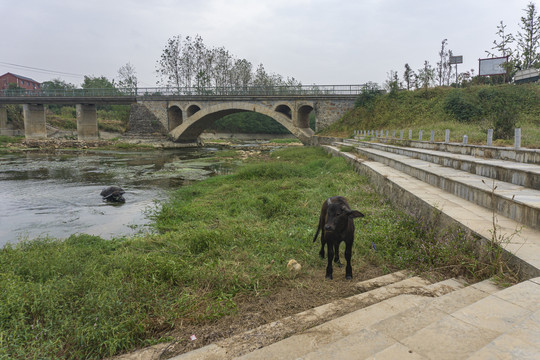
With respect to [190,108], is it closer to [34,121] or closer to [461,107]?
[34,121]

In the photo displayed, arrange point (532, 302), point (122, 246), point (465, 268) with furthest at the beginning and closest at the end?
1. point (122, 246)
2. point (465, 268)
3. point (532, 302)

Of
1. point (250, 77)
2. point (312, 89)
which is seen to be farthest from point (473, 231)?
point (250, 77)

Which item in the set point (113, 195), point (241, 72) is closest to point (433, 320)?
point (113, 195)

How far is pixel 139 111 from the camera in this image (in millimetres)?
38969

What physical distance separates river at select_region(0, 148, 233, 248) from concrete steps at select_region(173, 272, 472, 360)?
5232 millimetres

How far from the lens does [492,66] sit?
28359 millimetres

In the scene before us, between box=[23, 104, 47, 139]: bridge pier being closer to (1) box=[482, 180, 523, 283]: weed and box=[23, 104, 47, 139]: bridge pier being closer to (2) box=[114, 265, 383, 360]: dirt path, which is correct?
(2) box=[114, 265, 383, 360]: dirt path

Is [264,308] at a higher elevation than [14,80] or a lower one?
lower

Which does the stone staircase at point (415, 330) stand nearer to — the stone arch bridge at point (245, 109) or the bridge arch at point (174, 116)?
the stone arch bridge at point (245, 109)

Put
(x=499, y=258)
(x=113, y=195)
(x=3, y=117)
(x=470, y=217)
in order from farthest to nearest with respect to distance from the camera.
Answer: (x=3, y=117) < (x=113, y=195) < (x=470, y=217) < (x=499, y=258)

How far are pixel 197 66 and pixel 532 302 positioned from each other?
5390 cm

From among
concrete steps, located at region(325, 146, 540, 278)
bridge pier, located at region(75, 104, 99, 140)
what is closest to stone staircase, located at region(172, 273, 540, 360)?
concrete steps, located at region(325, 146, 540, 278)

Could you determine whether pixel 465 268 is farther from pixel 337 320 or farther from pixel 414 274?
pixel 337 320

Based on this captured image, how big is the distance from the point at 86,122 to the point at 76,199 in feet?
116
